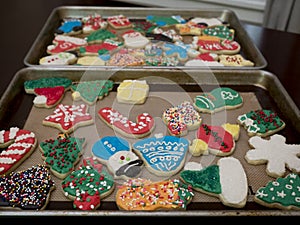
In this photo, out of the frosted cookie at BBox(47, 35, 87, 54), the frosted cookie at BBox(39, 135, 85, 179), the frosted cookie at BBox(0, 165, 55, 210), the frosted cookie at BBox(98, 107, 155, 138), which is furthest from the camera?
the frosted cookie at BBox(47, 35, 87, 54)

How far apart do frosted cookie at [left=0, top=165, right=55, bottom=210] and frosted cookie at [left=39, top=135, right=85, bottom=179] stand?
0.03 meters

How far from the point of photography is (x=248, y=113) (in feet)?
3.91

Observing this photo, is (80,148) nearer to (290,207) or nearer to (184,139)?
(184,139)

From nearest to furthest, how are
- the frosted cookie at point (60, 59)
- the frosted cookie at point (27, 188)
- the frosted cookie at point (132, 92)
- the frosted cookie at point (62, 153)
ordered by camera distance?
the frosted cookie at point (27, 188)
the frosted cookie at point (62, 153)
the frosted cookie at point (132, 92)
the frosted cookie at point (60, 59)

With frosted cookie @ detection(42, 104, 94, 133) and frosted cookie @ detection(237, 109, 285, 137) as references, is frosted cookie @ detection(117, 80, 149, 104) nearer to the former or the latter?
frosted cookie @ detection(42, 104, 94, 133)

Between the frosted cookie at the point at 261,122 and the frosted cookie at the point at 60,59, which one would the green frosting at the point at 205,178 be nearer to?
the frosted cookie at the point at 261,122

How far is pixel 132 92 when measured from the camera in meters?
1.25

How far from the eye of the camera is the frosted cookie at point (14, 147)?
1.00 metres

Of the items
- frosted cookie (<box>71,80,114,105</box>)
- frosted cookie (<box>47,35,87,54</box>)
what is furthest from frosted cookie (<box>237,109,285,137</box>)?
frosted cookie (<box>47,35,87,54</box>)

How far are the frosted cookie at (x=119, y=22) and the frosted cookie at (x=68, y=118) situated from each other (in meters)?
0.62

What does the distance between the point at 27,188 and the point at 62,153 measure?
0.14 meters

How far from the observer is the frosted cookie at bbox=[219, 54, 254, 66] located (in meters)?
1.41

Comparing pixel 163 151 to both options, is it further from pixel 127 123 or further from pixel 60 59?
pixel 60 59

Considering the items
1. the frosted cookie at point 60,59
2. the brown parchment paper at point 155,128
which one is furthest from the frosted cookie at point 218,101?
the frosted cookie at point 60,59
